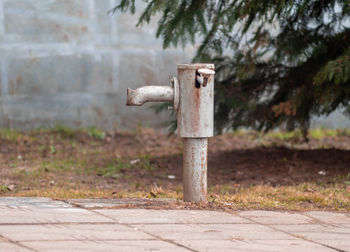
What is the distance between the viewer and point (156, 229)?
3043 mm

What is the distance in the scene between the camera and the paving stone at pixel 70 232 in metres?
2.79

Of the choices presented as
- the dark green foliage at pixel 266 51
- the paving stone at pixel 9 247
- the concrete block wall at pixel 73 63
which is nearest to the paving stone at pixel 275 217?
the paving stone at pixel 9 247

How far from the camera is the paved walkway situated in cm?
275

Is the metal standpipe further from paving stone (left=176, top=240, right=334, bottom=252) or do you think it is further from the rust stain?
the rust stain

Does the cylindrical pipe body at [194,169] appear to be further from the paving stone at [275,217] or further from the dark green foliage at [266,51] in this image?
the dark green foliage at [266,51]

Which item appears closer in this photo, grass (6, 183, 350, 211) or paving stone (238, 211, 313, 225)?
paving stone (238, 211, 313, 225)

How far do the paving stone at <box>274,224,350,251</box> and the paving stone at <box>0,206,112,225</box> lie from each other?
102 cm

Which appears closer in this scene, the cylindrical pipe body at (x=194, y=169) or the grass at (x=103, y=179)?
the cylindrical pipe body at (x=194, y=169)

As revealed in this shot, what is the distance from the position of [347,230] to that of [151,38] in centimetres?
483

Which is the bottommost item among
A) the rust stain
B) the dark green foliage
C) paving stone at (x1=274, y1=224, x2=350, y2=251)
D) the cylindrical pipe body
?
paving stone at (x1=274, y1=224, x2=350, y2=251)

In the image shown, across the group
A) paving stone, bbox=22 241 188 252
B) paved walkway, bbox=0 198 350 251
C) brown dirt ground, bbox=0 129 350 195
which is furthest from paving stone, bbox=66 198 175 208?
brown dirt ground, bbox=0 129 350 195

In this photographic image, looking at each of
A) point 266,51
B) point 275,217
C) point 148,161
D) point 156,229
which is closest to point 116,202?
point 156,229

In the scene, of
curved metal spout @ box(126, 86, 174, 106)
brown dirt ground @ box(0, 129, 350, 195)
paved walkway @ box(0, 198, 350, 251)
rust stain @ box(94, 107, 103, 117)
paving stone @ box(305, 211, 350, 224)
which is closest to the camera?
paved walkway @ box(0, 198, 350, 251)

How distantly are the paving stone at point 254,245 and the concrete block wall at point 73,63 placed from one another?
495 cm
